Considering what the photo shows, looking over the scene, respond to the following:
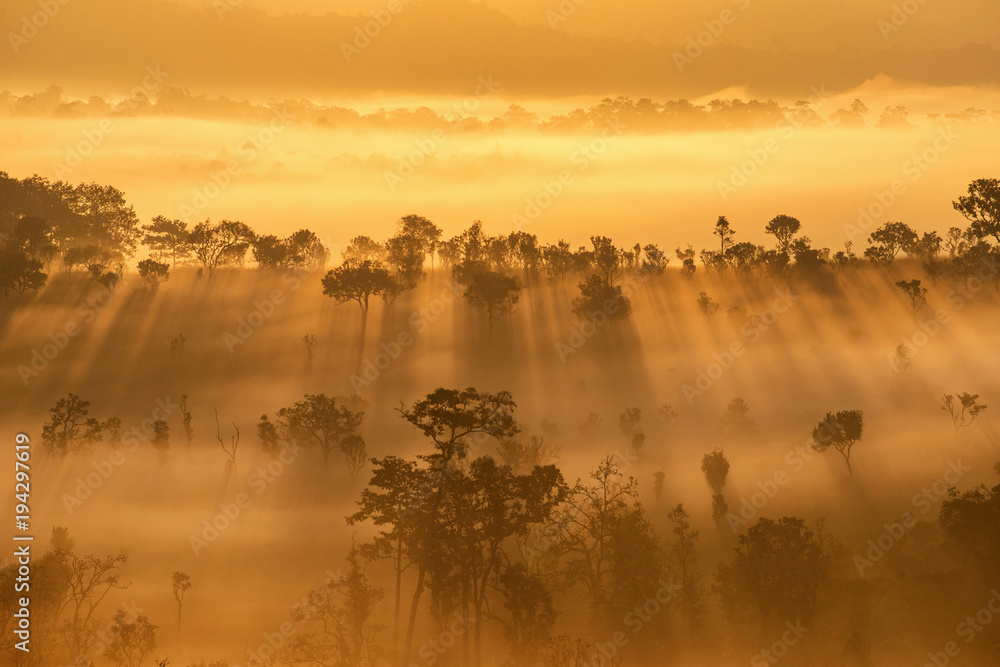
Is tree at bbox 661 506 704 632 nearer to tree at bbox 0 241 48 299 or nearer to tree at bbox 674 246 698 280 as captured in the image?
tree at bbox 674 246 698 280

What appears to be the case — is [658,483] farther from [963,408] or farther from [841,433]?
[963,408]

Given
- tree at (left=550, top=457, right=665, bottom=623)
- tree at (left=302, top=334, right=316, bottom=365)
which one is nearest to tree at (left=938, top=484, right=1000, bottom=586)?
tree at (left=550, top=457, right=665, bottom=623)

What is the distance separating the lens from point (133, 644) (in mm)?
66688

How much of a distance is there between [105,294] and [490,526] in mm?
106808

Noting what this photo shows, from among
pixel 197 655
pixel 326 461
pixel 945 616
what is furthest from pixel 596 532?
pixel 326 461

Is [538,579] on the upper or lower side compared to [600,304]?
lower

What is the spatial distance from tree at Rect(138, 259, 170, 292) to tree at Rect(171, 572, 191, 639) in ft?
276

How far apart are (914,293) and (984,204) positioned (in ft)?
51.7

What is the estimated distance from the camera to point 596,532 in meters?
75.4

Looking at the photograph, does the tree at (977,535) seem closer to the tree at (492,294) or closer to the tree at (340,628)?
the tree at (340,628)

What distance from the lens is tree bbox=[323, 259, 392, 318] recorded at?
141m

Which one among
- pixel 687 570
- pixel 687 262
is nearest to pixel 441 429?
pixel 687 570

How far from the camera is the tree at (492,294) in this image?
137000 mm

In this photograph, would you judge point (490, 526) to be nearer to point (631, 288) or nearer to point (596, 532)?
point (596, 532)
